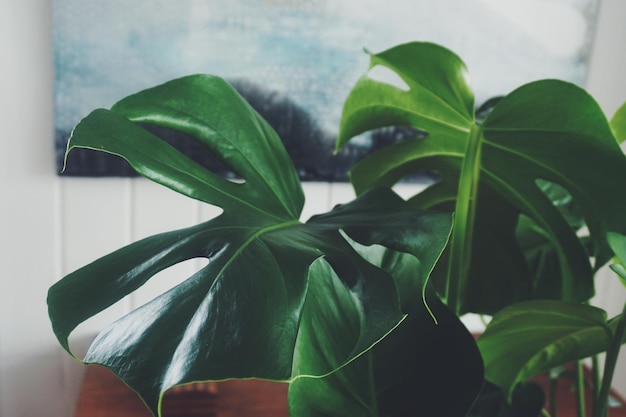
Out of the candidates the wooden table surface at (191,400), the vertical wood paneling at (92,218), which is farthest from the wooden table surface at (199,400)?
the vertical wood paneling at (92,218)

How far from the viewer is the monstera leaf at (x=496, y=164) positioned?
0.54 metres

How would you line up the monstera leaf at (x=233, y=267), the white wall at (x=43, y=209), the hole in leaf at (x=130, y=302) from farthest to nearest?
1. the hole in leaf at (x=130, y=302)
2. the white wall at (x=43, y=209)
3. the monstera leaf at (x=233, y=267)

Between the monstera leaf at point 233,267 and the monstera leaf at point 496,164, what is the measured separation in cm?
14

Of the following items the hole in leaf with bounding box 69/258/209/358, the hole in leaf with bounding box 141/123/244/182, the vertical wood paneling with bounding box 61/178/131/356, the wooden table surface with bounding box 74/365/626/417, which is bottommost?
the wooden table surface with bounding box 74/365/626/417

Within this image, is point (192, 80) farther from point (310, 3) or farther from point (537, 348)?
point (310, 3)

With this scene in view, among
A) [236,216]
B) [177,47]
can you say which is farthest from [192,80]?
[177,47]

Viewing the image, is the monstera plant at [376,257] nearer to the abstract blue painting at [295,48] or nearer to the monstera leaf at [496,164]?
the monstera leaf at [496,164]

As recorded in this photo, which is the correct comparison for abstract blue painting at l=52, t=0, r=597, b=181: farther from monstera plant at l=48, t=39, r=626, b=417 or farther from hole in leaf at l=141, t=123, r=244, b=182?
monstera plant at l=48, t=39, r=626, b=417

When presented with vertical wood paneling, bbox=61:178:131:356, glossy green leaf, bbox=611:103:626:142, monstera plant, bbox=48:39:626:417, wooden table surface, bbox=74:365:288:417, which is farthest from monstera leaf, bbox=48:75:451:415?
vertical wood paneling, bbox=61:178:131:356

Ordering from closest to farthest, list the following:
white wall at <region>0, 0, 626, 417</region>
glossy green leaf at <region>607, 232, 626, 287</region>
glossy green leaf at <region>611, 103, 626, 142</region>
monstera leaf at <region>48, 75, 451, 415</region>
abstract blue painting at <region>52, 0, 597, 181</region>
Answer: monstera leaf at <region>48, 75, 451, 415</region>, glossy green leaf at <region>607, 232, 626, 287</region>, glossy green leaf at <region>611, 103, 626, 142</region>, white wall at <region>0, 0, 626, 417</region>, abstract blue painting at <region>52, 0, 597, 181</region>

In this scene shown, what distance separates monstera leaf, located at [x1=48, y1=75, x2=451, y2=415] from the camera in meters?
0.30

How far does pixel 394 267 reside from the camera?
53 cm

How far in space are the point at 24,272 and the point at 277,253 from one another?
0.75 m

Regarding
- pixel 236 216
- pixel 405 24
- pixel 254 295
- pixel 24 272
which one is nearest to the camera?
pixel 254 295
